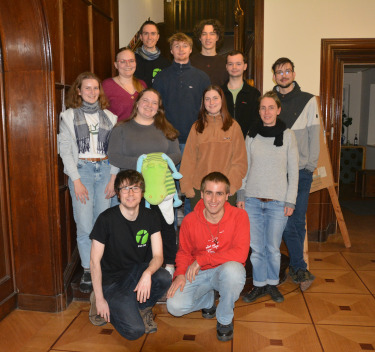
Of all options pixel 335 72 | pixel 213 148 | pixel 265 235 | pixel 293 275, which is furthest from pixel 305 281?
pixel 335 72

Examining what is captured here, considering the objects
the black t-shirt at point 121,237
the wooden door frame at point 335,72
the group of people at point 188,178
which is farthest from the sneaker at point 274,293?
the wooden door frame at point 335,72

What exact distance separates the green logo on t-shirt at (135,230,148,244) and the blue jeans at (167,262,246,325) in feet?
1.18

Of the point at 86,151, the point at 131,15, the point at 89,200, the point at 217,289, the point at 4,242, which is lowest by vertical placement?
the point at 217,289

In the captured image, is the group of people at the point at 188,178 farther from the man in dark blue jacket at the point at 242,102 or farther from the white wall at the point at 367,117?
the white wall at the point at 367,117

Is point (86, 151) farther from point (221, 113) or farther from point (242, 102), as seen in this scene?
A: point (242, 102)

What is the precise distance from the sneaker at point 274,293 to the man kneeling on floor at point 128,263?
2.75 feet

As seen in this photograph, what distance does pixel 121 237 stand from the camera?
2.34 m

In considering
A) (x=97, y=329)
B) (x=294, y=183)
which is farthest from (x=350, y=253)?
(x=97, y=329)

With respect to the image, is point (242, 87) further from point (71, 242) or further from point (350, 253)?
point (350, 253)

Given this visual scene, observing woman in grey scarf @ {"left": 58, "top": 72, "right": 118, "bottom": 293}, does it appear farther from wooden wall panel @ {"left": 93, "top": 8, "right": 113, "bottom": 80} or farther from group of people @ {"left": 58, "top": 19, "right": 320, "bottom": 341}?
wooden wall panel @ {"left": 93, "top": 8, "right": 113, "bottom": 80}

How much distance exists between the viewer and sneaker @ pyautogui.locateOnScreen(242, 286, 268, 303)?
2850 millimetres

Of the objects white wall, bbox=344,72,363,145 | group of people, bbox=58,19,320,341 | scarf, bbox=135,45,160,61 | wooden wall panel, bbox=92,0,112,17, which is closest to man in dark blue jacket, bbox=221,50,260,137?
group of people, bbox=58,19,320,341

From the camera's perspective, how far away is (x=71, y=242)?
293 centimetres

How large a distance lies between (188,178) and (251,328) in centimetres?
101
